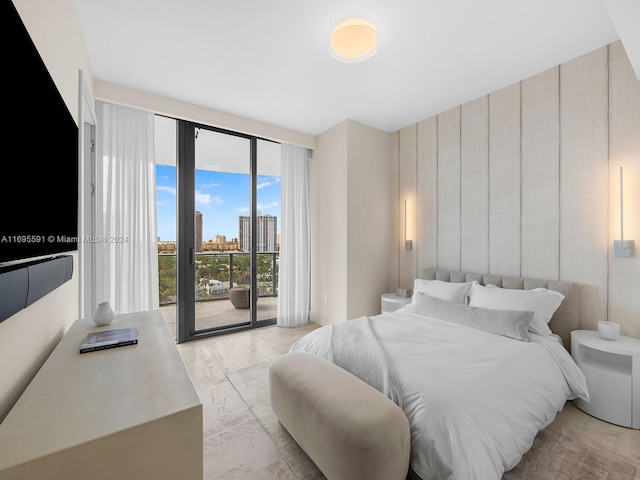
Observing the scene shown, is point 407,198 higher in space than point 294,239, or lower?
higher

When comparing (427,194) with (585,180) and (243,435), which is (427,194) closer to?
(585,180)

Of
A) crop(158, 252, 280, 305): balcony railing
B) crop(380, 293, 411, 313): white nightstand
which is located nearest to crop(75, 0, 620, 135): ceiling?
crop(158, 252, 280, 305): balcony railing

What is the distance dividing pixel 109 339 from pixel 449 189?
140 inches

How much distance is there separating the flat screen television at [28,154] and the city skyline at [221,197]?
238 centimetres

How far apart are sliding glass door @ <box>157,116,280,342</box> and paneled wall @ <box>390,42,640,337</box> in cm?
228

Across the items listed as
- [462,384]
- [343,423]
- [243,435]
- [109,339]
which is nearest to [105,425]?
[109,339]

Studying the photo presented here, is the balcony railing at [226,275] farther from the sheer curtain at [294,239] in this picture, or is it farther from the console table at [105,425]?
the console table at [105,425]

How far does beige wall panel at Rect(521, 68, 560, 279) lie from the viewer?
265 cm

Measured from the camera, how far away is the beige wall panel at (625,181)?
223cm

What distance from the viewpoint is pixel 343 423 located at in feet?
4.52

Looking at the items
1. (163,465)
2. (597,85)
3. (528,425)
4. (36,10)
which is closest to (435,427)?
(528,425)

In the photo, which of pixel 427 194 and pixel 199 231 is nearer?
pixel 427 194

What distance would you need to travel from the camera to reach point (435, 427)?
1367mm

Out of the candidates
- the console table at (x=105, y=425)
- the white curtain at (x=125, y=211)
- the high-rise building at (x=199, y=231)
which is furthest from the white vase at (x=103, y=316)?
the high-rise building at (x=199, y=231)
